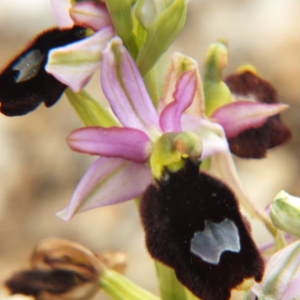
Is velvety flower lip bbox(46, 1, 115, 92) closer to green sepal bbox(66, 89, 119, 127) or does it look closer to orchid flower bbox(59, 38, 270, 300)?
orchid flower bbox(59, 38, 270, 300)

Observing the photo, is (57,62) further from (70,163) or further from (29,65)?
(70,163)

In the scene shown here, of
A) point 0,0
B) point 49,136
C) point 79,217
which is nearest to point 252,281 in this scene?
point 79,217

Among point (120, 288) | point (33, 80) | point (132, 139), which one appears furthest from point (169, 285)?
point (33, 80)

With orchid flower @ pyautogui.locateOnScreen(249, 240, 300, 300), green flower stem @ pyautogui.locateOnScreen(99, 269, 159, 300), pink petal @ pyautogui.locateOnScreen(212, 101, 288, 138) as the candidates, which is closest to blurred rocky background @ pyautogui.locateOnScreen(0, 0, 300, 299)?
green flower stem @ pyautogui.locateOnScreen(99, 269, 159, 300)

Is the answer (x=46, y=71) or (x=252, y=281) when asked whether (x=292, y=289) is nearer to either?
(x=252, y=281)

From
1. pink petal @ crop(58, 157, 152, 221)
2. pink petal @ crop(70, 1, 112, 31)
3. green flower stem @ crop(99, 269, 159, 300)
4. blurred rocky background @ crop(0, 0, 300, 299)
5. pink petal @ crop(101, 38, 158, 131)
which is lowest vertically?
blurred rocky background @ crop(0, 0, 300, 299)

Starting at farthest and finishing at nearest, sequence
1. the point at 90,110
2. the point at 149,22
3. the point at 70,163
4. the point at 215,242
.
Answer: the point at 70,163, the point at 90,110, the point at 149,22, the point at 215,242

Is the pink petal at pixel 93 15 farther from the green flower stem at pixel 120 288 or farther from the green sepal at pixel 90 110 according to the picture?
the green flower stem at pixel 120 288
